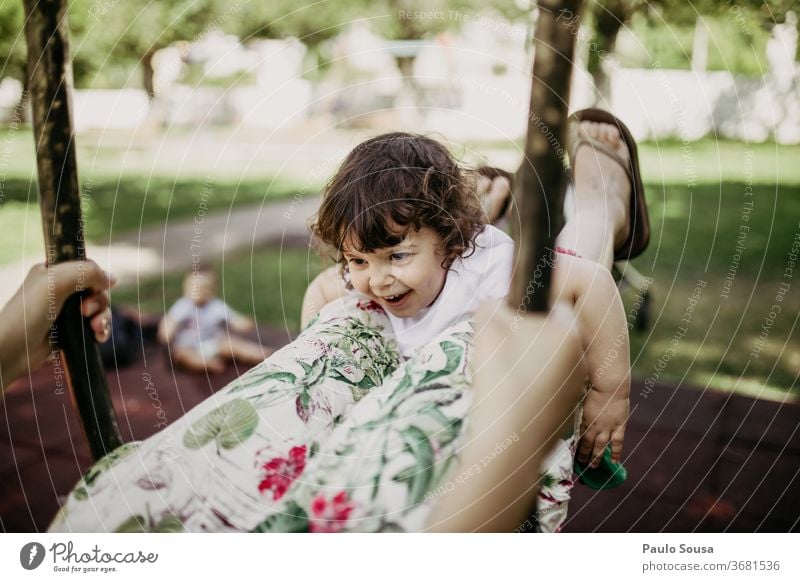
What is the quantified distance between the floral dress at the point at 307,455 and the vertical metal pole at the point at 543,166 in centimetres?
8

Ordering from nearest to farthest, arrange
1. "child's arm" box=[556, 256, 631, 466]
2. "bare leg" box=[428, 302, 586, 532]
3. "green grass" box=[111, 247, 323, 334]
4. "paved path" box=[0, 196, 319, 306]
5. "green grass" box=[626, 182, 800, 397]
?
"bare leg" box=[428, 302, 586, 532] < "child's arm" box=[556, 256, 631, 466] < "green grass" box=[626, 182, 800, 397] < "paved path" box=[0, 196, 319, 306] < "green grass" box=[111, 247, 323, 334]

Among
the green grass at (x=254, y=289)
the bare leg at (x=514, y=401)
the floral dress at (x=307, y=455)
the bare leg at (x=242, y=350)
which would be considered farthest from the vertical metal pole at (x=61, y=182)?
the green grass at (x=254, y=289)

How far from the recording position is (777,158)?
3.77ft

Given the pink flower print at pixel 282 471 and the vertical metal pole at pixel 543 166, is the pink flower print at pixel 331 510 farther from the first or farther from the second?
the vertical metal pole at pixel 543 166

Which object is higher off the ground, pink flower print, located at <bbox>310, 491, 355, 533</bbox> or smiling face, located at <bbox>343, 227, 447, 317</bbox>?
smiling face, located at <bbox>343, 227, 447, 317</bbox>

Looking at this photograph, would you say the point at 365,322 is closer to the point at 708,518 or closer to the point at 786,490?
the point at 708,518

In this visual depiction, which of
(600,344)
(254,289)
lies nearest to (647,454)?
(600,344)

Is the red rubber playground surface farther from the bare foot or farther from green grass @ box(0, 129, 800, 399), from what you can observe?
the bare foot

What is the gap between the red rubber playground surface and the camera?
1006mm

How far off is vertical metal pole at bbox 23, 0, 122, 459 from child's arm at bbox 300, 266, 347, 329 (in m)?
0.25

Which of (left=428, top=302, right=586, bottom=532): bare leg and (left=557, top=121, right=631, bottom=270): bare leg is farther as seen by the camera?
(left=557, top=121, right=631, bottom=270): bare leg

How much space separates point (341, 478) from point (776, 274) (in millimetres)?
1361

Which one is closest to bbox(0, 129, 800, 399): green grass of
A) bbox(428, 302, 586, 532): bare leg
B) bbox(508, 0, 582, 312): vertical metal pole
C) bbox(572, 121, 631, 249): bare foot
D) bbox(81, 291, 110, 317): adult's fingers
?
bbox(572, 121, 631, 249): bare foot
